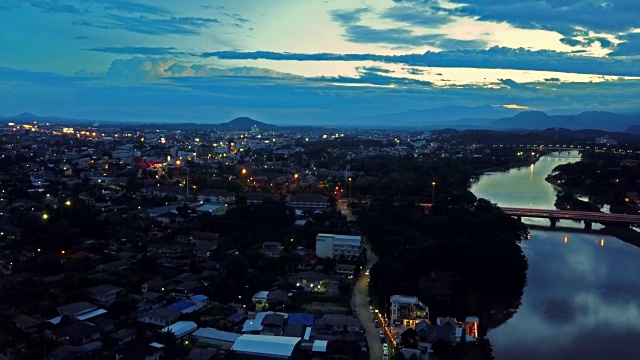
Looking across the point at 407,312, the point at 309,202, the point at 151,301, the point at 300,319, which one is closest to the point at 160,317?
the point at 151,301

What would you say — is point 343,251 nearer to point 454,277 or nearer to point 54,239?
point 454,277

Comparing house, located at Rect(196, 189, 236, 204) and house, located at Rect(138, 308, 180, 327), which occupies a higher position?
house, located at Rect(196, 189, 236, 204)

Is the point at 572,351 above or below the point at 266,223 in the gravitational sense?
below

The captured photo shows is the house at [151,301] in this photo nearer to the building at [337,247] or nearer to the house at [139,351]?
the house at [139,351]

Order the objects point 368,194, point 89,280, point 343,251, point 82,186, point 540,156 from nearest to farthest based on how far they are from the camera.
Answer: point 89,280 < point 343,251 < point 82,186 < point 368,194 < point 540,156

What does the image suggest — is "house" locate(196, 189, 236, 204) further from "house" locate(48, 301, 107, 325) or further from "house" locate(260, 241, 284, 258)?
"house" locate(48, 301, 107, 325)

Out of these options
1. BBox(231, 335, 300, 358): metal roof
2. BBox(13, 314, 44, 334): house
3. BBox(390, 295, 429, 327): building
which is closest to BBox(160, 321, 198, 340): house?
BBox(231, 335, 300, 358): metal roof

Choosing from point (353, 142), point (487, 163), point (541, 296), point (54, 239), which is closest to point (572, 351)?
point (541, 296)

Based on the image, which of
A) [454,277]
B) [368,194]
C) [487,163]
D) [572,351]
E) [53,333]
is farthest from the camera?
[487,163]
